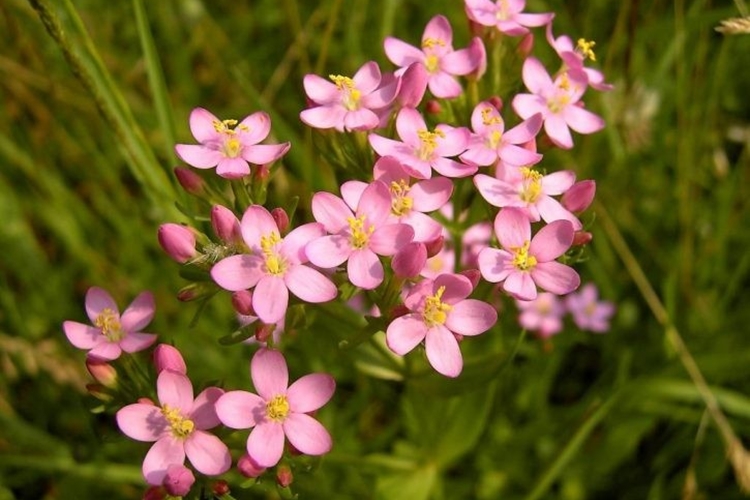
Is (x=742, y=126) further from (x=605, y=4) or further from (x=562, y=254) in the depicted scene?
(x=562, y=254)

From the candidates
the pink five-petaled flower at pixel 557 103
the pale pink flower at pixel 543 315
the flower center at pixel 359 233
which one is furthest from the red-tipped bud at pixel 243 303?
the pale pink flower at pixel 543 315

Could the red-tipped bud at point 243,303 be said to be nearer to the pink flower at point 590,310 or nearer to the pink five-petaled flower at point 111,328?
the pink five-petaled flower at point 111,328

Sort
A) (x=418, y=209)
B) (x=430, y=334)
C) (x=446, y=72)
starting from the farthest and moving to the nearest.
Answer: (x=446, y=72), (x=418, y=209), (x=430, y=334)

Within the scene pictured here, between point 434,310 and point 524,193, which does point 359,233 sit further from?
point 524,193

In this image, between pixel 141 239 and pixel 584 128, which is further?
pixel 141 239

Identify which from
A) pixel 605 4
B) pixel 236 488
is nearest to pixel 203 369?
pixel 236 488

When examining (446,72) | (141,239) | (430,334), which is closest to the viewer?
(430,334)
